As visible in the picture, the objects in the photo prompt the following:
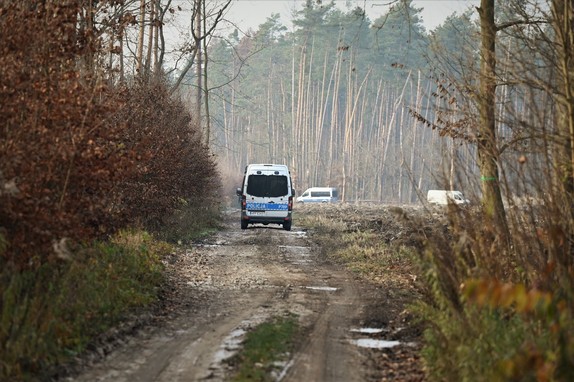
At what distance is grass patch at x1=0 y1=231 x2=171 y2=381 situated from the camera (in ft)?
29.4

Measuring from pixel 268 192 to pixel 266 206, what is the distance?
578 mm

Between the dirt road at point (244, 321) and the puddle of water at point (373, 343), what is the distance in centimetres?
7

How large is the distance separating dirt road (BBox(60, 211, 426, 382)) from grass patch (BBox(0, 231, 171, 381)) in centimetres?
38

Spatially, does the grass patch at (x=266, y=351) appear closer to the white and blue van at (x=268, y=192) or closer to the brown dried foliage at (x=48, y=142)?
the brown dried foliage at (x=48, y=142)

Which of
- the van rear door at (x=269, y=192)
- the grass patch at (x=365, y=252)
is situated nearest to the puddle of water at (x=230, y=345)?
the grass patch at (x=365, y=252)

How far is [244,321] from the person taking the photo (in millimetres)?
12383

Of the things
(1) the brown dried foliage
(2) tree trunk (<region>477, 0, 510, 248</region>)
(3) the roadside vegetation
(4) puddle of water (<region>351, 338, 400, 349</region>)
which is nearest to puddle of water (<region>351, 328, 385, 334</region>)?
(4) puddle of water (<region>351, 338, 400, 349</region>)

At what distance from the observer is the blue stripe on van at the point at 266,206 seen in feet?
107

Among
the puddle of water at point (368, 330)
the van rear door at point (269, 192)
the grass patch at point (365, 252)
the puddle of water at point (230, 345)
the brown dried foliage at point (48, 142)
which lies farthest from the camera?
the van rear door at point (269, 192)

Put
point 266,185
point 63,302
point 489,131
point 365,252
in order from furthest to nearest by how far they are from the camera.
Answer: point 266,185, point 365,252, point 63,302, point 489,131

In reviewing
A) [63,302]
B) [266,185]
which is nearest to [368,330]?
[63,302]

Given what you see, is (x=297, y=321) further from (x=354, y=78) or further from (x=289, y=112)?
(x=289, y=112)

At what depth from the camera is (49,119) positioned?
442 inches

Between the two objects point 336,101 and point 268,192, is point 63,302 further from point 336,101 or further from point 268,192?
point 336,101
